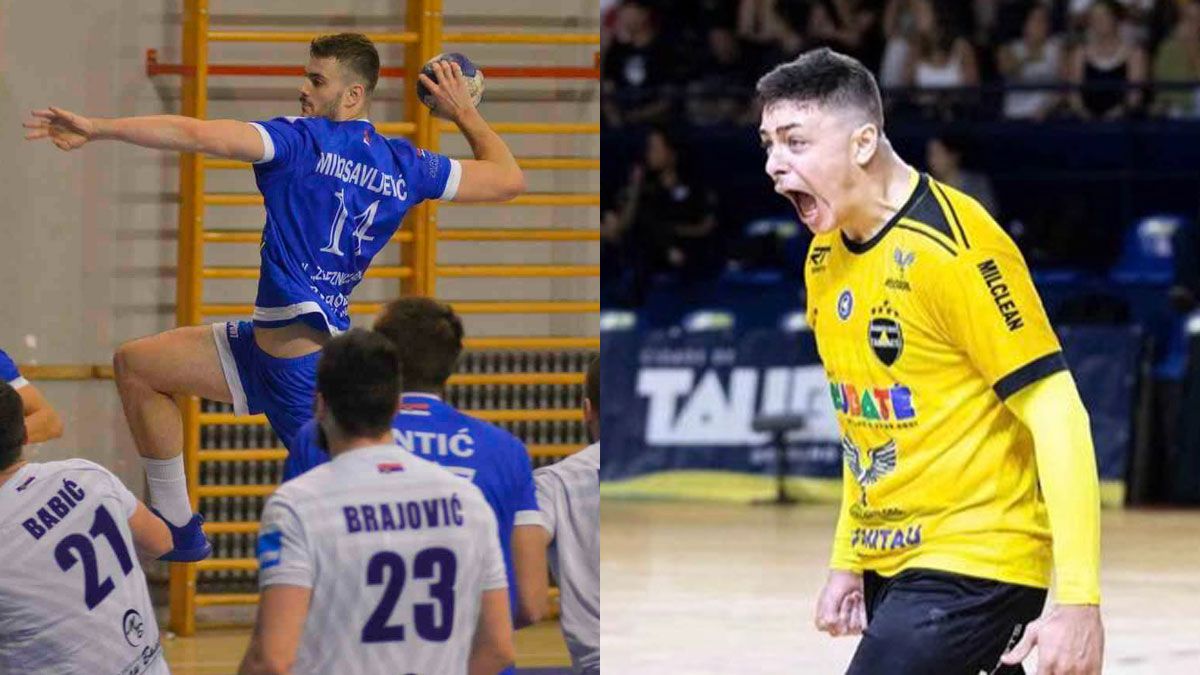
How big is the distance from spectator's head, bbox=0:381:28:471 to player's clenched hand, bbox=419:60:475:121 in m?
1.34

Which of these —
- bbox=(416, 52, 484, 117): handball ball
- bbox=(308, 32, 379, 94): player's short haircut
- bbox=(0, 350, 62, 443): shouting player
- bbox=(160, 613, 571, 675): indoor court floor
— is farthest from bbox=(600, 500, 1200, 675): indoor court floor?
bbox=(308, 32, 379, 94): player's short haircut

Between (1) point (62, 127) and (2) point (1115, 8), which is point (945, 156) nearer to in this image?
(2) point (1115, 8)

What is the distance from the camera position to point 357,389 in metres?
3.17

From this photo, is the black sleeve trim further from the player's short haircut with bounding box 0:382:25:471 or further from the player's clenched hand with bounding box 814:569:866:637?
the player's short haircut with bounding box 0:382:25:471

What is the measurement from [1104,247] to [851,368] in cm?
1004

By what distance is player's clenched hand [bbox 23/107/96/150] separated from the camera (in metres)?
4.32

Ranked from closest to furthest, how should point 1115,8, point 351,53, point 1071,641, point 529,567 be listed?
point 1071,641 → point 529,567 → point 351,53 → point 1115,8

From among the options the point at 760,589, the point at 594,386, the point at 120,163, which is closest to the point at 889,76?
the point at 760,589

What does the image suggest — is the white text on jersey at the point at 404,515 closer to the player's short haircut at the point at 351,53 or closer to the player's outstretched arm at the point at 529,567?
the player's outstretched arm at the point at 529,567

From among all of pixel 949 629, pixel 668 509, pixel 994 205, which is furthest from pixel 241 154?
pixel 994 205

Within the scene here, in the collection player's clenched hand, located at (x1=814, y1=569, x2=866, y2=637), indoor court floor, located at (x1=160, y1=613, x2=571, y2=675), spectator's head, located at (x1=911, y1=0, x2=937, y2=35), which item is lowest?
indoor court floor, located at (x1=160, y1=613, x2=571, y2=675)

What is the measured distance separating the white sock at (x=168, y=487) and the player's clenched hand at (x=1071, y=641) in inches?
121

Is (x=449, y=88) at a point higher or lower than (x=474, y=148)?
higher

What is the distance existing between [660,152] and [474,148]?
780 cm
